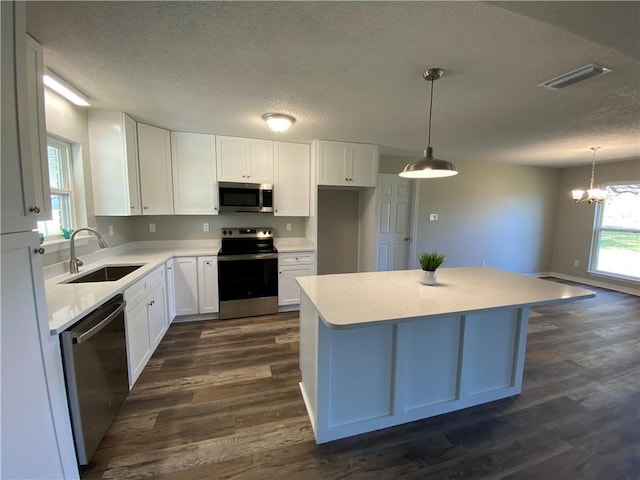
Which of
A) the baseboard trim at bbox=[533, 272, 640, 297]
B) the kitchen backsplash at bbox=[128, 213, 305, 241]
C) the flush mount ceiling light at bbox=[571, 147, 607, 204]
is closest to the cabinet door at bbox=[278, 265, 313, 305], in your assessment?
the kitchen backsplash at bbox=[128, 213, 305, 241]

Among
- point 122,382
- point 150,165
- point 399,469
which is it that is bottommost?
point 399,469

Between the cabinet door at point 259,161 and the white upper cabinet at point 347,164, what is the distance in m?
0.65

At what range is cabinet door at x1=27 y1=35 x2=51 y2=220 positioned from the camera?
4.48ft

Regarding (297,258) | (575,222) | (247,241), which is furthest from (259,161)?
(575,222)

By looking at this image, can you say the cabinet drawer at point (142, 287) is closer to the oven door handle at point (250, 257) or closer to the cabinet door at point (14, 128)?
the oven door handle at point (250, 257)

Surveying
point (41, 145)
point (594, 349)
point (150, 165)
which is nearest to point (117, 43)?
point (41, 145)

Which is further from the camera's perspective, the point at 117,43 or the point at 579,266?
A: the point at 579,266

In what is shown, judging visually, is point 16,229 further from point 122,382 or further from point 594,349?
point 594,349

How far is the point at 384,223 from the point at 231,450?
3594 mm

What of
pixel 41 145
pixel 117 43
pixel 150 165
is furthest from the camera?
pixel 150 165

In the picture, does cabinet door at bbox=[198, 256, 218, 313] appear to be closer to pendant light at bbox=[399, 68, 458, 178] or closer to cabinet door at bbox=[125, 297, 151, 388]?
cabinet door at bbox=[125, 297, 151, 388]

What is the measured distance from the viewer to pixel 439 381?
187 cm

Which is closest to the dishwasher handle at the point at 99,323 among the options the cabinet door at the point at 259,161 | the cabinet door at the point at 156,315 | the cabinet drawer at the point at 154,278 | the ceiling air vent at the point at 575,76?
the cabinet drawer at the point at 154,278

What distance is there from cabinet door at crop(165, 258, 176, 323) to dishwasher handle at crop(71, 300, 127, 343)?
3.95ft
